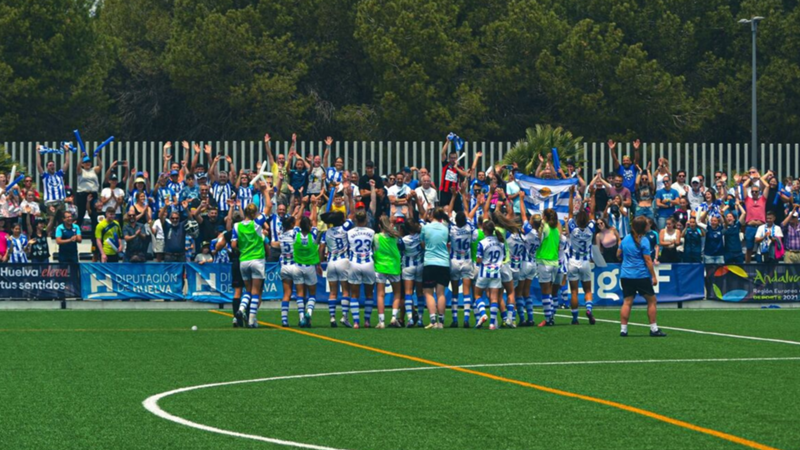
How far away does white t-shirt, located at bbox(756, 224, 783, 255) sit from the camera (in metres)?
30.7

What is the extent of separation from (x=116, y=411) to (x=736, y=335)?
1218 centimetres

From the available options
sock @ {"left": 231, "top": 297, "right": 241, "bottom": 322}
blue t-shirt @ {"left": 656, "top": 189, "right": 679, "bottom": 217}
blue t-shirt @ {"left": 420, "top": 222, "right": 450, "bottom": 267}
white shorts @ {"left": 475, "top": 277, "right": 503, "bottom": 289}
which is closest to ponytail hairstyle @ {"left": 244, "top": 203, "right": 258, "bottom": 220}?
sock @ {"left": 231, "top": 297, "right": 241, "bottom": 322}

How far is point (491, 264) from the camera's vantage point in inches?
886

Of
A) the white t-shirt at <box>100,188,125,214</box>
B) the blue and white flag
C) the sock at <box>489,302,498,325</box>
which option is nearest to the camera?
the sock at <box>489,302,498,325</box>

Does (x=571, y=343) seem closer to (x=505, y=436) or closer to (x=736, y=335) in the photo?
(x=736, y=335)

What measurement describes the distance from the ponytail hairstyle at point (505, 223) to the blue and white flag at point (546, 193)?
7425 millimetres

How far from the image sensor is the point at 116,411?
11945mm

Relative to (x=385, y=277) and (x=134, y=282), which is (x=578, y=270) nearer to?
(x=385, y=277)

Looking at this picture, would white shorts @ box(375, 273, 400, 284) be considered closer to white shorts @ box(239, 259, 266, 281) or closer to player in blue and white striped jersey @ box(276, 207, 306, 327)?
player in blue and white striped jersey @ box(276, 207, 306, 327)

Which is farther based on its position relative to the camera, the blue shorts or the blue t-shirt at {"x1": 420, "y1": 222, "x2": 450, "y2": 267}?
the blue shorts

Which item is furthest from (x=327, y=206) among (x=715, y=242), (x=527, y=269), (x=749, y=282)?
(x=749, y=282)

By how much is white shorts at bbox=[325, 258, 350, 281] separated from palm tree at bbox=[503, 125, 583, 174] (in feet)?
46.4

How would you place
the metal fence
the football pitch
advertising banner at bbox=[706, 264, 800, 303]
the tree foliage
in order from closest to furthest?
1. the football pitch
2. advertising banner at bbox=[706, 264, 800, 303]
3. the metal fence
4. the tree foliage

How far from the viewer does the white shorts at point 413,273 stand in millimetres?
22906
